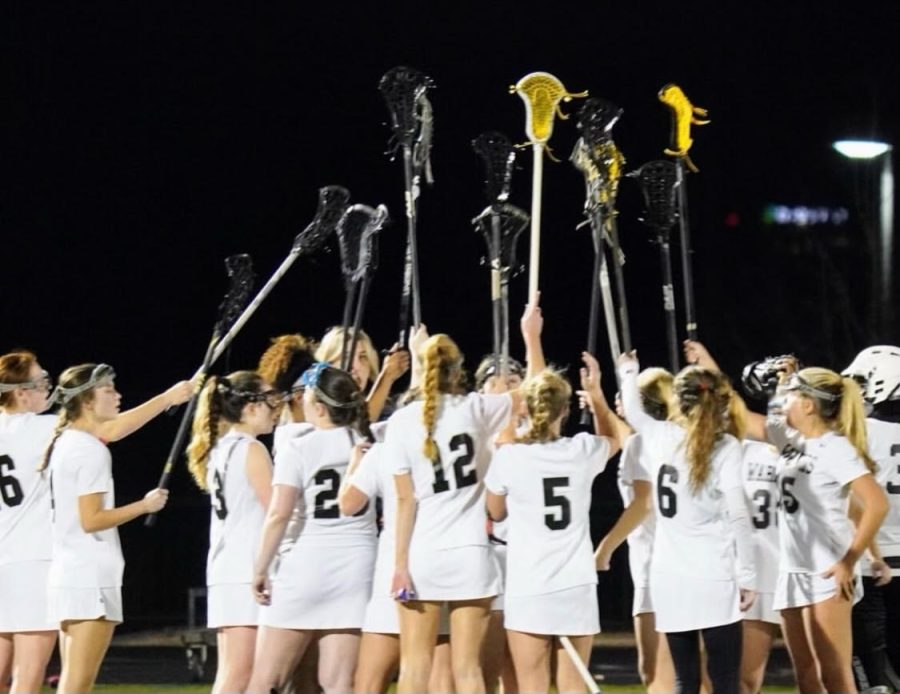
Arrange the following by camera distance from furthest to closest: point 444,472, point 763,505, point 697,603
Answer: point 763,505, point 444,472, point 697,603

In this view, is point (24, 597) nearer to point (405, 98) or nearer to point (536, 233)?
point (536, 233)

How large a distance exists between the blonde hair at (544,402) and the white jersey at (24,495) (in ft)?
7.41

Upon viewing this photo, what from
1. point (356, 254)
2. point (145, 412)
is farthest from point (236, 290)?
point (145, 412)

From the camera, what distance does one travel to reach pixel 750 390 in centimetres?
881

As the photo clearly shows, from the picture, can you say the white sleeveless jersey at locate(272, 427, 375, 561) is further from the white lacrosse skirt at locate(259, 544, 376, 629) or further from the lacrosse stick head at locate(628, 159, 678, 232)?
the lacrosse stick head at locate(628, 159, 678, 232)

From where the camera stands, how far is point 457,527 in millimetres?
7086

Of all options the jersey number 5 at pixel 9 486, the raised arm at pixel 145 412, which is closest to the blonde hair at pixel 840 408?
the raised arm at pixel 145 412

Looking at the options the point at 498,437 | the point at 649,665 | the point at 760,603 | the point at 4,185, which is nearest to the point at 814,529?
the point at 760,603

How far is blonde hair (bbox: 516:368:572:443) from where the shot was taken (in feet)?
22.9

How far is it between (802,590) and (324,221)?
123 inches

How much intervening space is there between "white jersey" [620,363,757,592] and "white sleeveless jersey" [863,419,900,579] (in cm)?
150

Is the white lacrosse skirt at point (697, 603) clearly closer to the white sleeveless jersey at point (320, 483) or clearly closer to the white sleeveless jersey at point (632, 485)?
the white sleeveless jersey at point (632, 485)

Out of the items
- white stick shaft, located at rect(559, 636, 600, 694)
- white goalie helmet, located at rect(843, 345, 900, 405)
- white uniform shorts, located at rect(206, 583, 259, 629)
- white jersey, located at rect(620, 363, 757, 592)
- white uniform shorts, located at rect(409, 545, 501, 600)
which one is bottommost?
white stick shaft, located at rect(559, 636, 600, 694)

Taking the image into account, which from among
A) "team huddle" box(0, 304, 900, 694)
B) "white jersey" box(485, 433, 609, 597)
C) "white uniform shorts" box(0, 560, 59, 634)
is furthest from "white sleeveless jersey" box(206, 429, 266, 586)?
"white jersey" box(485, 433, 609, 597)
